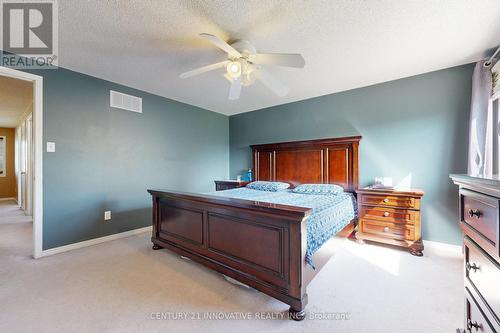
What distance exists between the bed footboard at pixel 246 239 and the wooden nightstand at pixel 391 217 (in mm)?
1814

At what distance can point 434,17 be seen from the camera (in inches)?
71.4

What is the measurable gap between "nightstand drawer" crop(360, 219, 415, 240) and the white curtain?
988 mm

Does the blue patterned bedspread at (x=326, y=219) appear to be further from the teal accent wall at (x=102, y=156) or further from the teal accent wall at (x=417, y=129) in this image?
the teal accent wall at (x=102, y=156)

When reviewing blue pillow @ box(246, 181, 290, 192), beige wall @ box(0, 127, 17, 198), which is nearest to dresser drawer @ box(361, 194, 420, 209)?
blue pillow @ box(246, 181, 290, 192)

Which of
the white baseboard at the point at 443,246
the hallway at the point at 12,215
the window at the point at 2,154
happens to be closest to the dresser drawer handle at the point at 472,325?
the white baseboard at the point at 443,246

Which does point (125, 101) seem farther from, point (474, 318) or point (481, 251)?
point (474, 318)

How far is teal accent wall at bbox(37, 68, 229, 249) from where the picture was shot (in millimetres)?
2719

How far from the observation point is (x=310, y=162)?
3.75m

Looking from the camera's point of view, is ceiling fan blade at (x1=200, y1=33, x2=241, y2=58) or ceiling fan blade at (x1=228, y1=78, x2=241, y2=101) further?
ceiling fan blade at (x1=228, y1=78, x2=241, y2=101)

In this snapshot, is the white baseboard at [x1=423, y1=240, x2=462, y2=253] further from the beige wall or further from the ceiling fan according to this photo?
the beige wall

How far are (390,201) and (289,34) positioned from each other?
2395mm

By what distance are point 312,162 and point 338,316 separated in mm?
2507

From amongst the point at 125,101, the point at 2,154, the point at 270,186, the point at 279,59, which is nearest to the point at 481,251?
the point at 279,59

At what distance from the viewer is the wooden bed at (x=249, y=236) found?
155 centimetres
